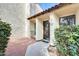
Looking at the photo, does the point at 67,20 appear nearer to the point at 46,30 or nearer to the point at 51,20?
the point at 51,20

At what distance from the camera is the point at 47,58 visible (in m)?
3.05

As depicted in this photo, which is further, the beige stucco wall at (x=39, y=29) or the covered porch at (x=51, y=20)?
the beige stucco wall at (x=39, y=29)

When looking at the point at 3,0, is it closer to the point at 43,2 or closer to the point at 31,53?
the point at 43,2

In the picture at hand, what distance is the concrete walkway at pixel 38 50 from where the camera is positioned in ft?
10.1

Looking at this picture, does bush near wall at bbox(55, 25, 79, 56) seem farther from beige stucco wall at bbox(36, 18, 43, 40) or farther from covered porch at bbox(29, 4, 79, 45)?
beige stucco wall at bbox(36, 18, 43, 40)

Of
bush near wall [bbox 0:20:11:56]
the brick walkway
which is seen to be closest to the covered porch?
the brick walkway

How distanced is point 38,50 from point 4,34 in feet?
1.75

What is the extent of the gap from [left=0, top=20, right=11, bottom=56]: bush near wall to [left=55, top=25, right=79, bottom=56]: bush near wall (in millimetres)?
693

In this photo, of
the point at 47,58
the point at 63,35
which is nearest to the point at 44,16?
the point at 63,35

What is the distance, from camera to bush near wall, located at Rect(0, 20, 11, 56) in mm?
3074

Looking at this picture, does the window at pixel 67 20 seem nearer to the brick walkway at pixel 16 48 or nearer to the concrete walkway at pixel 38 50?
the concrete walkway at pixel 38 50

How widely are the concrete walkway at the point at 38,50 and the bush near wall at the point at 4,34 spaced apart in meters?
0.34

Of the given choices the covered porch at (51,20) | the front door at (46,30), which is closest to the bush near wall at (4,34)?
the covered porch at (51,20)

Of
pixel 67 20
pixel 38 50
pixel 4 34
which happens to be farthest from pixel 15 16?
pixel 67 20
